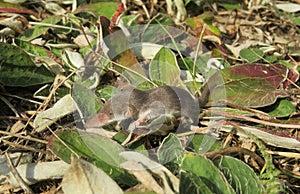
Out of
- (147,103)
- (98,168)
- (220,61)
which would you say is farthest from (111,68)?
(98,168)

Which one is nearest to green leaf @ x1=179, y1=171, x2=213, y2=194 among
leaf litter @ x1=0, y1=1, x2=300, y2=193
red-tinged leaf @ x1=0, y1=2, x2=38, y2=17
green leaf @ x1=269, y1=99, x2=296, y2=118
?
leaf litter @ x1=0, y1=1, x2=300, y2=193

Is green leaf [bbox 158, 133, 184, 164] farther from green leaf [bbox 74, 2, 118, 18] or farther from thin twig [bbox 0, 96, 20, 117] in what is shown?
green leaf [bbox 74, 2, 118, 18]

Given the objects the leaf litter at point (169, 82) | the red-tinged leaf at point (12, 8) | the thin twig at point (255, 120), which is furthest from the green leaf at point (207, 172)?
the red-tinged leaf at point (12, 8)

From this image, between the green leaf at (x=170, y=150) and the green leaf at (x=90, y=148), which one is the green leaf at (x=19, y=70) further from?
the green leaf at (x=170, y=150)

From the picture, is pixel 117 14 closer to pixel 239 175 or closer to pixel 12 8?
pixel 12 8

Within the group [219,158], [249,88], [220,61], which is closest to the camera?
[219,158]

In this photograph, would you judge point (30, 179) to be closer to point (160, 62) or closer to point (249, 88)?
point (160, 62)
